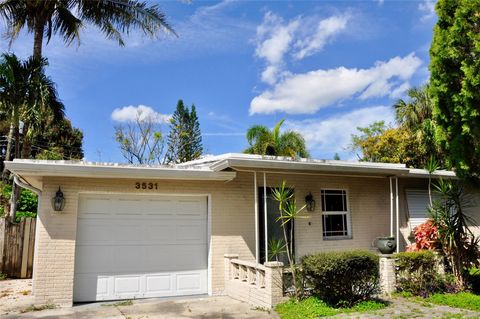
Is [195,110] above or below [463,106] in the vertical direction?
above

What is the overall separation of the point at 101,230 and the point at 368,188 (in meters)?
7.29

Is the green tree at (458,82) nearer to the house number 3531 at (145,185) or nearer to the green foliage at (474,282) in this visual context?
the green foliage at (474,282)

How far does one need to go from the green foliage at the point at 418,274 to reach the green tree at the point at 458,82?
82.5 inches

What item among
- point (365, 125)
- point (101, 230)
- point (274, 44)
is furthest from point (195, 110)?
point (101, 230)

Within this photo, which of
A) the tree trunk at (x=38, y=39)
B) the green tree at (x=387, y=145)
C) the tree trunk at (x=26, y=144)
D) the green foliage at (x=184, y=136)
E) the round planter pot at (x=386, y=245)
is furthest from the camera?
the green foliage at (x=184, y=136)

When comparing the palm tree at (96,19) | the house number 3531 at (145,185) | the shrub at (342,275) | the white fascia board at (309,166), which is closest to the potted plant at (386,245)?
the white fascia board at (309,166)

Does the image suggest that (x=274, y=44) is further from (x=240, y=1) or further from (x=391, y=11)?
(x=391, y=11)

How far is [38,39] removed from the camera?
15000 millimetres

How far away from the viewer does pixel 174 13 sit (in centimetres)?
1593

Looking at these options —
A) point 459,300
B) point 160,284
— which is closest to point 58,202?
point 160,284

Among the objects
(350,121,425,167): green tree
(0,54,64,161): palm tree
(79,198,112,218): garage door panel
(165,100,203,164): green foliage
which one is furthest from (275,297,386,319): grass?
(165,100,203,164): green foliage

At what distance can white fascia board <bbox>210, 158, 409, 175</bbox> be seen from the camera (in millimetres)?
8922

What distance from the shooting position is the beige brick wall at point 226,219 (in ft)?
27.9

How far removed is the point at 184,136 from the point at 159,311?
84.8 ft
